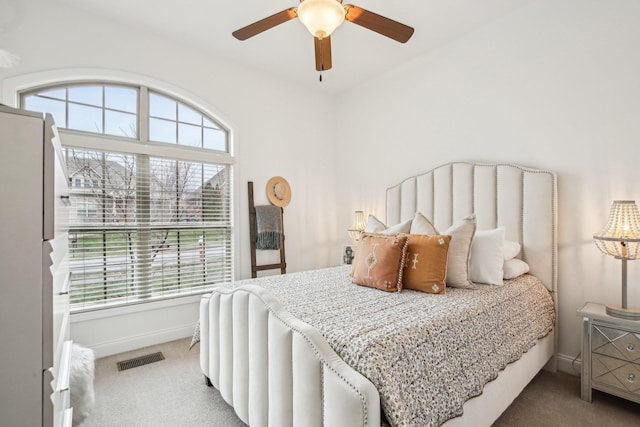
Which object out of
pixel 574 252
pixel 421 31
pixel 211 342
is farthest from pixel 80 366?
pixel 421 31

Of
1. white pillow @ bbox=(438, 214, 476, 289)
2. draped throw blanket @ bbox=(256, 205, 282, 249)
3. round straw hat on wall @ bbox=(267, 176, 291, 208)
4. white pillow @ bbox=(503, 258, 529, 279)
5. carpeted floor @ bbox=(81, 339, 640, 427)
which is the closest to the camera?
carpeted floor @ bbox=(81, 339, 640, 427)

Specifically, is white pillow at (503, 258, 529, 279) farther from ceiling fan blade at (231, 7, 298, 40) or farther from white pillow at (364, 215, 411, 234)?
ceiling fan blade at (231, 7, 298, 40)

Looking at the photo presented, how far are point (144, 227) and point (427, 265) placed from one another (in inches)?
101

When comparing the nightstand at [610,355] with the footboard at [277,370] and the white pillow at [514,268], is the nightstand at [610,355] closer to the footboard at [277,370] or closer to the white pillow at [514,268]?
the white pillow at [514,268]

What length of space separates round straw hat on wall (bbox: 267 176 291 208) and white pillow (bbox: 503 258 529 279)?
96.9 inches

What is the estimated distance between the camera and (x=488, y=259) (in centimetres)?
225

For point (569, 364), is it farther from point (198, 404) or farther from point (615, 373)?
point (198, 404)

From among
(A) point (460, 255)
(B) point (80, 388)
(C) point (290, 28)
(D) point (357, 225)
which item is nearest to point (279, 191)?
(D) point (357, 225)

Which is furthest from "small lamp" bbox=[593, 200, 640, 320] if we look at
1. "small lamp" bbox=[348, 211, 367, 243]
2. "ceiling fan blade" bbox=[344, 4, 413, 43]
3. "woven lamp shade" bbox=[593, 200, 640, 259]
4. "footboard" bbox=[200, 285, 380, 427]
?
"small lamp" bbox=[348, 211, 367, 243]

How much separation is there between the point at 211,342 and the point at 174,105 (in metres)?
2.43

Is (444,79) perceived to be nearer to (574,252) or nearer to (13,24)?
(574,252)

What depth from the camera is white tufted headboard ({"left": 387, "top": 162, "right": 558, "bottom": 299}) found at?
244 cm

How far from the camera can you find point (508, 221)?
2.63 meters

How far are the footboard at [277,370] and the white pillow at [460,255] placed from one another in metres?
1.27
